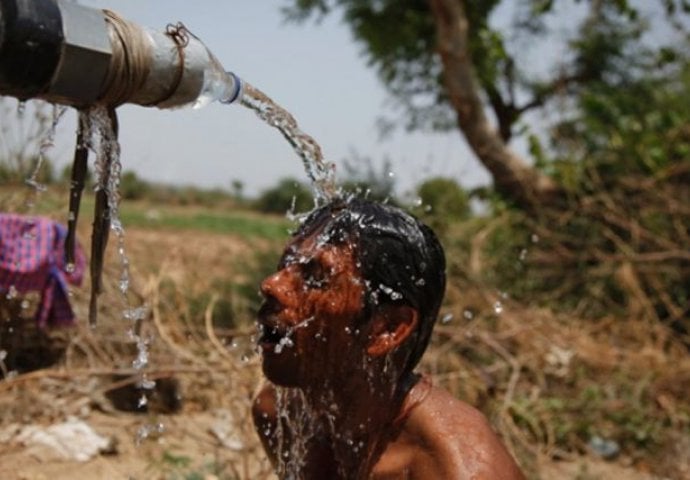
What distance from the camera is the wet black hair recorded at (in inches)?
80.7

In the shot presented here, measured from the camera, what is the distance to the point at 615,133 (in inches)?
415

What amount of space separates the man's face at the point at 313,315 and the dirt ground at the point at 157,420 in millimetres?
1824

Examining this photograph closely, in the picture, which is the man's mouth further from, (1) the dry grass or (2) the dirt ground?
(1) the dry grass

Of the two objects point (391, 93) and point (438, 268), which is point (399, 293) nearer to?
point (438, 268)

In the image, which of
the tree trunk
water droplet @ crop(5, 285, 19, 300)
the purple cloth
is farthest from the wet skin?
the tree trunk

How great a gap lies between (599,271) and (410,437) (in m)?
6.51

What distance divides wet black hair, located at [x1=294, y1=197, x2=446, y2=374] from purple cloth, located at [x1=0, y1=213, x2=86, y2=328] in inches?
131

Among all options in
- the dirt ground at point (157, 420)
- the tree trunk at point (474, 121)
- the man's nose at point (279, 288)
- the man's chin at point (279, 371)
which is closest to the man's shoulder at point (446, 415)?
the man's chin at point (279, 371)

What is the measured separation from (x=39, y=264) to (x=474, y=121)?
572 cm

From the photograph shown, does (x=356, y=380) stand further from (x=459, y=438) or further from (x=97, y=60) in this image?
(x=97, y=60)

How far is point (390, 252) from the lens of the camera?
2.05m

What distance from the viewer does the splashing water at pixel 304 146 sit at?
2334 mm

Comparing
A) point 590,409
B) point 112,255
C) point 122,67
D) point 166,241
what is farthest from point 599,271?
point 166,241

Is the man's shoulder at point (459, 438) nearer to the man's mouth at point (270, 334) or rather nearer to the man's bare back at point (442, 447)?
the man's bare back at point (442, 447)
